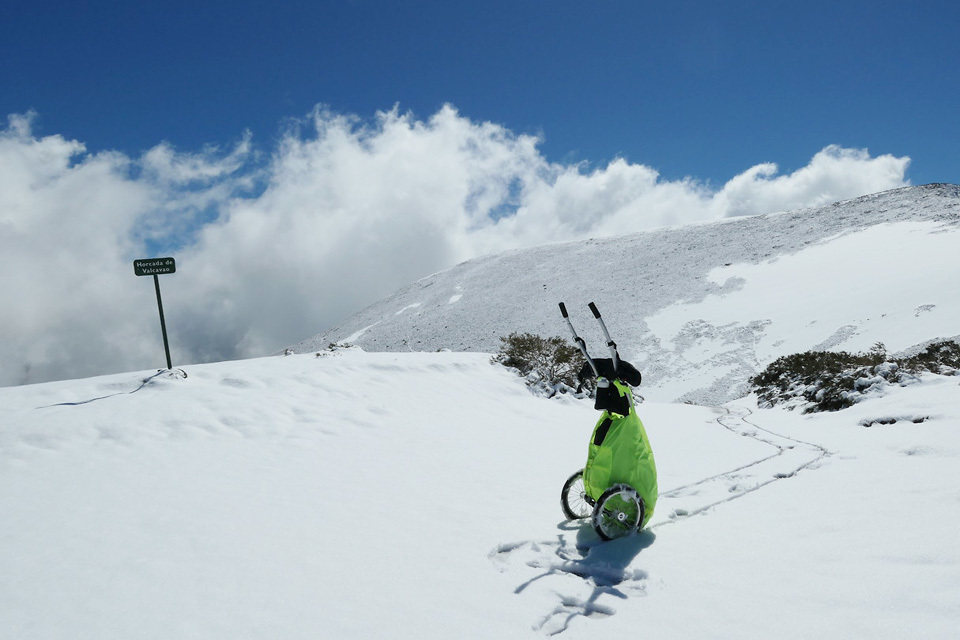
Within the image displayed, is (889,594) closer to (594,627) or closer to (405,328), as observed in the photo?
(594,627)

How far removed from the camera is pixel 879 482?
5152 millimetres

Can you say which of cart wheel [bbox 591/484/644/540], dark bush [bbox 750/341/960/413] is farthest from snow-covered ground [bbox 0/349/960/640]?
dark bush [bbox 750/341/960/413]

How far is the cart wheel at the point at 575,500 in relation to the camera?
5023 millimetres

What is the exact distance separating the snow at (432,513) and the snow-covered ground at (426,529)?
0.02 meters

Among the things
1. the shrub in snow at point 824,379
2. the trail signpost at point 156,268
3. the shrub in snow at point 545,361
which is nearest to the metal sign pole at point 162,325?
the trail signpost at point 156,268

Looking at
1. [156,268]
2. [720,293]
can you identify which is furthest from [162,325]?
[720,293]

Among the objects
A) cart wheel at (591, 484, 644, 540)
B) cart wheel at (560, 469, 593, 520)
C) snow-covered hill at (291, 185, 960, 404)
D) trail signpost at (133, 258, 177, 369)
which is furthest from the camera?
snow-covered hill at (291, 185, 960, 404)

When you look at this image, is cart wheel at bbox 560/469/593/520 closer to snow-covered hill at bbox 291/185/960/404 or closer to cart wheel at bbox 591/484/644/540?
cart wheel at bbox 591/484/644/540

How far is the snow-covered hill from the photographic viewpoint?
70.0 ft

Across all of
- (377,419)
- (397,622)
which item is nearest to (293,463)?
(377,419)

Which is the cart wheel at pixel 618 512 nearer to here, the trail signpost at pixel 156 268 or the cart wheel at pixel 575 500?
the cart wheel at pixel 575 500

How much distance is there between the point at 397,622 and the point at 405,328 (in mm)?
33797

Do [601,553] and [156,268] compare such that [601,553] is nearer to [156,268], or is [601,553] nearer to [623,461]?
[623,461]

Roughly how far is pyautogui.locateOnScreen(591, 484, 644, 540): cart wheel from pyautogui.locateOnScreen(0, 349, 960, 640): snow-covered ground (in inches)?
6.0
